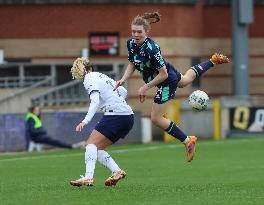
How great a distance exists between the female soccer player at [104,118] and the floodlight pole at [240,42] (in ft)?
77.7

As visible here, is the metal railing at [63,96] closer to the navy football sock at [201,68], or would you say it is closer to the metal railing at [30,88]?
the metal railing at [30,88]

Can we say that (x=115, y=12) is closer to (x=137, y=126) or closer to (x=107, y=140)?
(x=137, y=126)

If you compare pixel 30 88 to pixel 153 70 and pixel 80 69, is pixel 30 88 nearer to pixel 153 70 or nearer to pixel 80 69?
pixel 153 70

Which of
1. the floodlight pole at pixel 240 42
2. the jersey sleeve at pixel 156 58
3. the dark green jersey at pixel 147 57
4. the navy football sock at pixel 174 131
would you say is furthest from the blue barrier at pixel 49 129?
the jersey sleeve at pixel 156 58

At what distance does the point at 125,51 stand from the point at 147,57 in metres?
23.6

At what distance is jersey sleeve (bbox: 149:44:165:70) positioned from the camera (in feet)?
51.2

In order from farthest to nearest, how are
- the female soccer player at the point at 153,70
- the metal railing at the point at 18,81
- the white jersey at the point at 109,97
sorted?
the metal railing at the point at 18,81, the female soccer player at the point at 153,70, the white jersey at the point at 109,97

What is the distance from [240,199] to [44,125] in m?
18.8

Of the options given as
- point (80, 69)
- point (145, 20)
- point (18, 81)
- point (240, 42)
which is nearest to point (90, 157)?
point (80, 69)

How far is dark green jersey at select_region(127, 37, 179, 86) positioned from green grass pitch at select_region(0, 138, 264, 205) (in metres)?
1.70

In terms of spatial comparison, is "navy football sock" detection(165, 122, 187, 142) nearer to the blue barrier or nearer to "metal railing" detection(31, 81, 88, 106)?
the blue barrier

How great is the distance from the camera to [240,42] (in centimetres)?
3922

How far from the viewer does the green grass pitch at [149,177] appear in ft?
45.8

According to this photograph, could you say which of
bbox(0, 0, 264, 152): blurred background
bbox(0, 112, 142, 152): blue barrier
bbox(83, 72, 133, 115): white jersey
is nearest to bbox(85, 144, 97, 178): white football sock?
bbox(83, 72, 133, 115): white jersey
